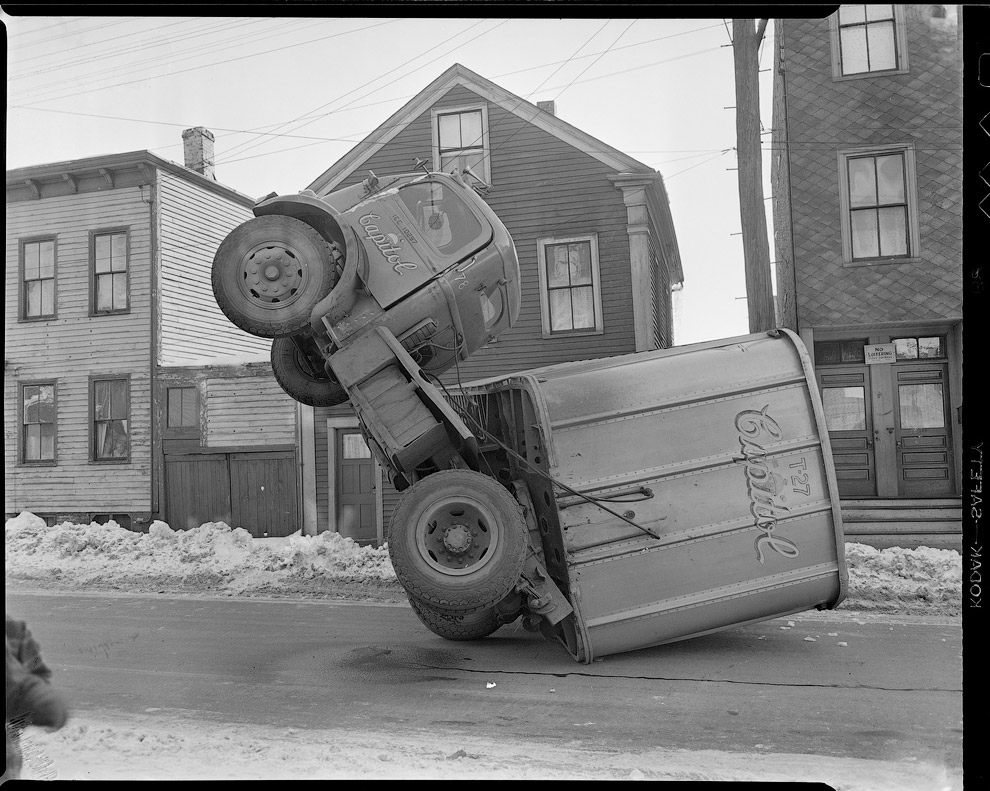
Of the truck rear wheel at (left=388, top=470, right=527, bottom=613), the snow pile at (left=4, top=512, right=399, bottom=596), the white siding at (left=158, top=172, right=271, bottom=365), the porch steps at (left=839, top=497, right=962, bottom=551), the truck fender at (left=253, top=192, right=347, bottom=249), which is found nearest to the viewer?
the snow pile at (left=4, top=512, right=399, bottom=596)

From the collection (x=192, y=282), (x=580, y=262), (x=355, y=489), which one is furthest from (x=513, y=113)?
(x=355, y=489)

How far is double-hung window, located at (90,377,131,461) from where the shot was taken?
507cm

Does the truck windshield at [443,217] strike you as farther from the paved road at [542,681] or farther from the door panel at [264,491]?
the door panel at [264,491]

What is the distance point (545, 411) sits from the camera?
4621mm

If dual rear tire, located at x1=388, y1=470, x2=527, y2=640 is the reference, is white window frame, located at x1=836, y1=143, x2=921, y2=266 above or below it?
above

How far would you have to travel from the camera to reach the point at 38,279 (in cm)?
400

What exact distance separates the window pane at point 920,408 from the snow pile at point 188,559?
16.5 feet

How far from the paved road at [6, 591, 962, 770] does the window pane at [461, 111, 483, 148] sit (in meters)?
4.68

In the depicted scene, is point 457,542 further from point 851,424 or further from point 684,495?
point 851,424

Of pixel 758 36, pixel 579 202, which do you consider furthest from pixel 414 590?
pixel 579 202

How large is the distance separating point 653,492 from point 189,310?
3.64m

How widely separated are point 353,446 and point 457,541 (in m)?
3.48

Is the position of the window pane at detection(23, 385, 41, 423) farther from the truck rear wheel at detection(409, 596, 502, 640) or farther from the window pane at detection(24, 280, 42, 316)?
the truck rear wheel at detection(409, 596, 502, 640)

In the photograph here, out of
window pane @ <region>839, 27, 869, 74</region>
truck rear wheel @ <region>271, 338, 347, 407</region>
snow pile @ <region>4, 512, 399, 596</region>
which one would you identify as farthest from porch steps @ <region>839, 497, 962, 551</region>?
snow pile @ <region>4, 512, 399, 596</region>
